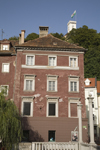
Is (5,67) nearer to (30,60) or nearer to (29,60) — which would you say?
(29,60)

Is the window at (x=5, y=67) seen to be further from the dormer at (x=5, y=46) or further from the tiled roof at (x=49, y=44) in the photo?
the tiled roof at (x=49, y=44)

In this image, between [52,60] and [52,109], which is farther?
[52,60]

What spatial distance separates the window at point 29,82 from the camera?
1108 inches

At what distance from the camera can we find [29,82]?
93.2 ft

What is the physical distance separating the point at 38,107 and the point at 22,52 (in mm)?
7908

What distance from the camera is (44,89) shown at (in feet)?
92.1

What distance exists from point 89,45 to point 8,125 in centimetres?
5366

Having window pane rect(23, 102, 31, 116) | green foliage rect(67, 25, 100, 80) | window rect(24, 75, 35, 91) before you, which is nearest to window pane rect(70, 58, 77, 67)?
window rect(24, 75, 35, 91)

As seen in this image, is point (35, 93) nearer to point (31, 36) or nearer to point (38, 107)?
point (38, 107)

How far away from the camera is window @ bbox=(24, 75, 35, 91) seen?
28.1 metres

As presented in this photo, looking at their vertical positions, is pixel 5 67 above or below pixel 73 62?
below

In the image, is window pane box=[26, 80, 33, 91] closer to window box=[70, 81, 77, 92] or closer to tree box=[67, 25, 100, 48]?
window box=[70, 81, 77, 92]

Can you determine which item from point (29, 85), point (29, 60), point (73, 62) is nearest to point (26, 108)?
point (29, 85)

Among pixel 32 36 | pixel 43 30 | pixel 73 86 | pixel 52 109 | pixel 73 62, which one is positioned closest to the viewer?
pixel 52 109
